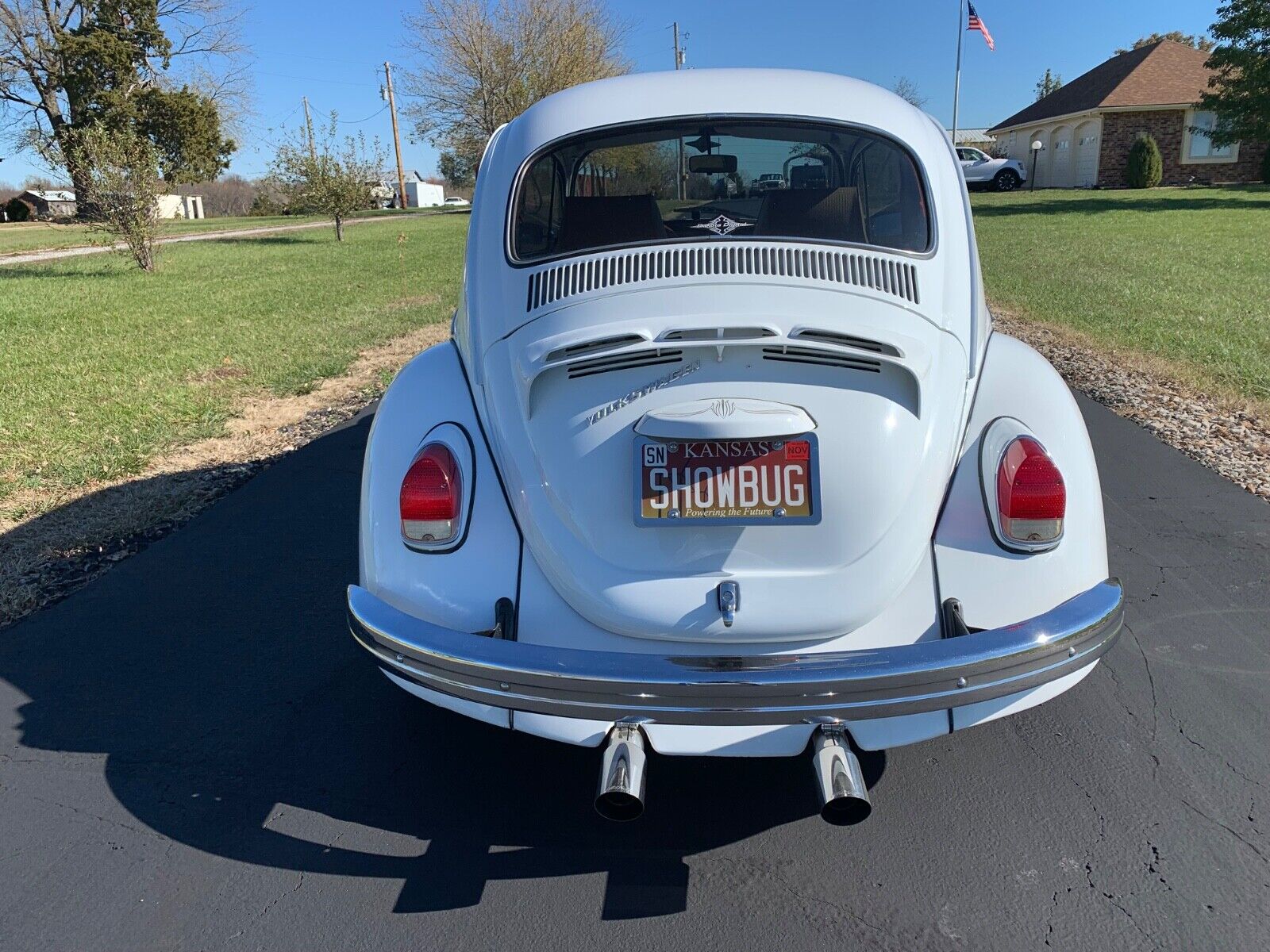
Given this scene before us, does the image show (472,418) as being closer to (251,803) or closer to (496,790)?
(496,790)

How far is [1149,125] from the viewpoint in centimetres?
3869

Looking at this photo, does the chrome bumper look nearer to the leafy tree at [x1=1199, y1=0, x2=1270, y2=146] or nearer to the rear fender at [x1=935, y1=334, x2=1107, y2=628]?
the rear fender at [x1=935, y1=334, x2=1107, y2=628]

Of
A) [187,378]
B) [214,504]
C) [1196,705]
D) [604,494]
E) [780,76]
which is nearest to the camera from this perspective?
[604,494]

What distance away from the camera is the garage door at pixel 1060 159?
42125mm

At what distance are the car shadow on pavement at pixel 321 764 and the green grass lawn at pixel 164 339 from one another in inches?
91.6

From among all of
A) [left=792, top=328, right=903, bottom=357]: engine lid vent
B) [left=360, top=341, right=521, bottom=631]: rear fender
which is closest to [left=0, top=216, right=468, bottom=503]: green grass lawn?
[left=360, top=341, right=521, bottom=631]: rear fender

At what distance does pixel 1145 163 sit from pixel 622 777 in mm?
41347

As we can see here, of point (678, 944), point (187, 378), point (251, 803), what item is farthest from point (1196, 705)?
point (187, 378)

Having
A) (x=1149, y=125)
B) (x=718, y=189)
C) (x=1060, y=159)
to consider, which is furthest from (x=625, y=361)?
(x=1060, y=159)

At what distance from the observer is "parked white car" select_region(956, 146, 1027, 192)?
3659 centimetres

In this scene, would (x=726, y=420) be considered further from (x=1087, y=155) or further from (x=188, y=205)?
(x=188, y=205)

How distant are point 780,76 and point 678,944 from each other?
286 centimetres

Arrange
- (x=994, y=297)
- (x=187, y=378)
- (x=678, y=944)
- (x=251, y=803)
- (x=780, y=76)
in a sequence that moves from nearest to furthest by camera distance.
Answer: (x=678, y=944)
(x=251, y=803)
(x=780, y=76)
(x=187, y=378)
(x=994, y=297)

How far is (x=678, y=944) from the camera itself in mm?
2090
